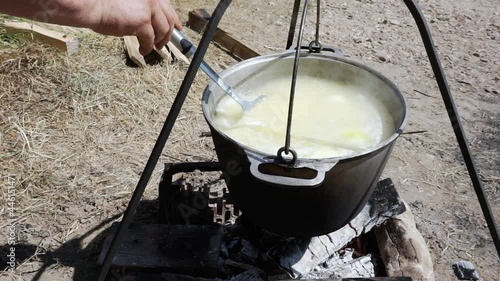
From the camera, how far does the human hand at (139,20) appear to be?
159 cm

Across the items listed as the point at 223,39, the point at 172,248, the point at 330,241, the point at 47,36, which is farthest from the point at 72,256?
the point at 223,39

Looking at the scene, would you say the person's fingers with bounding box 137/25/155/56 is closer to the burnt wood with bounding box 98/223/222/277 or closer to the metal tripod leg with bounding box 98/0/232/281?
the metal tripod leg with bounding box 98/0/232/281

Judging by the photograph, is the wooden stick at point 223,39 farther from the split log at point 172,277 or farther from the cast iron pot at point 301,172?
the split log at point 172,277

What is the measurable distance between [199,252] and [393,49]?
267 centimetres

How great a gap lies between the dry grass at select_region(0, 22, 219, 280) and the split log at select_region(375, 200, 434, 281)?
1152mm

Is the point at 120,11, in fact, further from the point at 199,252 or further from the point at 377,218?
the point at 377,218

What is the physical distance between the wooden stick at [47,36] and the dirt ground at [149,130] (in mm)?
64

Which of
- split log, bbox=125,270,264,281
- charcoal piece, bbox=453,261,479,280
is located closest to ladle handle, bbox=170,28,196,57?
split log, bbox=125,270,264,281

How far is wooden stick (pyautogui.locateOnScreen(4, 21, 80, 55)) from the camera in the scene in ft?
12.1

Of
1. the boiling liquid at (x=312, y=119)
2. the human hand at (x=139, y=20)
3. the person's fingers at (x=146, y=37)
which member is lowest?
the boiling liquid at (x=312, y=119)

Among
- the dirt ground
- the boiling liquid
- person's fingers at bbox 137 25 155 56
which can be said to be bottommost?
the dirt ground

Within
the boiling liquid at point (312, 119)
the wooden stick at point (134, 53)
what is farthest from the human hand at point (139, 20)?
the wooden stick at point (134, 53)

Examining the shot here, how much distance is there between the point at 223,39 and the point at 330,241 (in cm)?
226

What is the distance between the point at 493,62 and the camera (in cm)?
395
